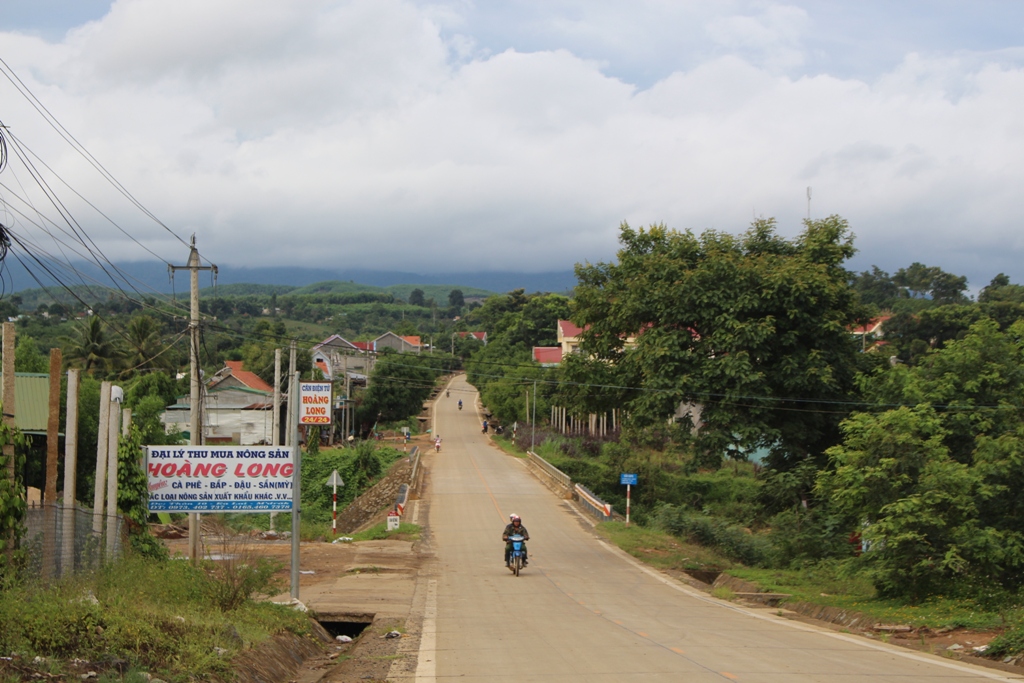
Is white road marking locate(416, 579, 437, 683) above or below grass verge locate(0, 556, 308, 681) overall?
below

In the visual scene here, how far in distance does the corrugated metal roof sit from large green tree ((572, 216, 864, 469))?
19.7 m

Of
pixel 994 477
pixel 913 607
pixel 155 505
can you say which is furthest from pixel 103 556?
pixel 994 477

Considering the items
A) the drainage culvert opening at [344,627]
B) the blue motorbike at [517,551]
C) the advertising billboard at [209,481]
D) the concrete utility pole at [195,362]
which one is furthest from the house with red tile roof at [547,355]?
the advertising billboard at [209,481]

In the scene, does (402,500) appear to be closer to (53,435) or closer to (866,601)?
(866,601)

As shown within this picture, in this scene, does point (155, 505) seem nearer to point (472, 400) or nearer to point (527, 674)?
point (527, 674)

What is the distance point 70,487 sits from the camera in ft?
42.5

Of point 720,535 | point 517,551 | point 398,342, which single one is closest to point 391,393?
point 720,535

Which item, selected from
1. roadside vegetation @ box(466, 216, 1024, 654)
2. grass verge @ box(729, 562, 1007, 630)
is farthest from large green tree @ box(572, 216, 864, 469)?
grass verge @ box(729, 562, 1007, 630)

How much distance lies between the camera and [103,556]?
13406 millimetres

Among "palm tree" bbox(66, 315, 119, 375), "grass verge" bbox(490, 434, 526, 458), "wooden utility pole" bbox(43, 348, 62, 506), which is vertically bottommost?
"grass verge" bbox(490, 434, 526, 458)

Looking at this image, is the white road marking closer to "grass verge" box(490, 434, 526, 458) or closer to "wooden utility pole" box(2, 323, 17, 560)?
"wooden utility pole" box(2, 323, 17, 560)

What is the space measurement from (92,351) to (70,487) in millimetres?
56058

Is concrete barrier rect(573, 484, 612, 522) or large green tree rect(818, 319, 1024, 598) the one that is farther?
concrete barrier rect(573, 484, 612, 522)

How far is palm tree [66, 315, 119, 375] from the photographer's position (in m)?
63.4
